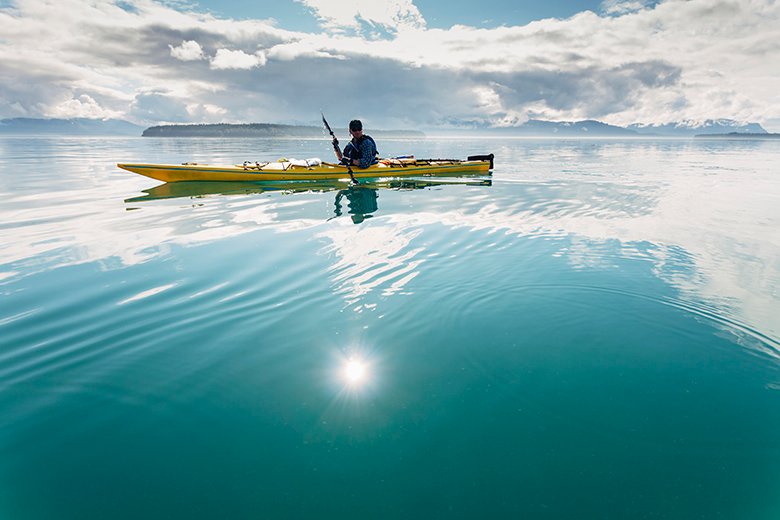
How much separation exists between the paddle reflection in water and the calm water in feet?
24.0

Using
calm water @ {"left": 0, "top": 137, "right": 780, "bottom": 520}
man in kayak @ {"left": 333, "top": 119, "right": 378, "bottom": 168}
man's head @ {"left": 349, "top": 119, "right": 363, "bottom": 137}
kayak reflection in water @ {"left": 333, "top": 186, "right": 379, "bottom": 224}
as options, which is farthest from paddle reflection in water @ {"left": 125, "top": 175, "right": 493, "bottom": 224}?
calm water @ {"left": 0, "top": 137, "right": 780, "bottom": 520}

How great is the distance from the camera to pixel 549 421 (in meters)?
4.76

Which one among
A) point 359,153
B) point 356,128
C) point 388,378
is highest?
point 356,128

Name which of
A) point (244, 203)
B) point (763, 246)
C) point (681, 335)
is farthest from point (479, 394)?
point (244, 203)

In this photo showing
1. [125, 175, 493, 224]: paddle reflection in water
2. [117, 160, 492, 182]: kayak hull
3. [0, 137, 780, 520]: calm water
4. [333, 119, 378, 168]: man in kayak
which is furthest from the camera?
[333, 119, 378, 168]: man in kayak

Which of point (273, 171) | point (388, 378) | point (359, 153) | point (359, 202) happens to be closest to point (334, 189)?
point (359, 153)

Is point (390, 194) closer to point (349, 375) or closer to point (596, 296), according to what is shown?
point (596, 296)

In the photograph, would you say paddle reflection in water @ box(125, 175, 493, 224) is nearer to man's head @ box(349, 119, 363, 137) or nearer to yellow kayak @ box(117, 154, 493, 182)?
yellow kayak @ box(117, 154, 493, 182)

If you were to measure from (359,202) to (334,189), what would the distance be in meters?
5.23

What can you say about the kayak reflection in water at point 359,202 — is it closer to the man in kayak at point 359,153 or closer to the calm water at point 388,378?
the man in kayak at point 359,153

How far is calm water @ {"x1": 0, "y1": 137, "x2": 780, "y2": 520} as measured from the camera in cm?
390

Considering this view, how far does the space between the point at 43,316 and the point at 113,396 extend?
3530 millimetres

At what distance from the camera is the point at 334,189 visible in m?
24.5

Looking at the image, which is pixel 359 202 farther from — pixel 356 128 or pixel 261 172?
pixel 261 172
